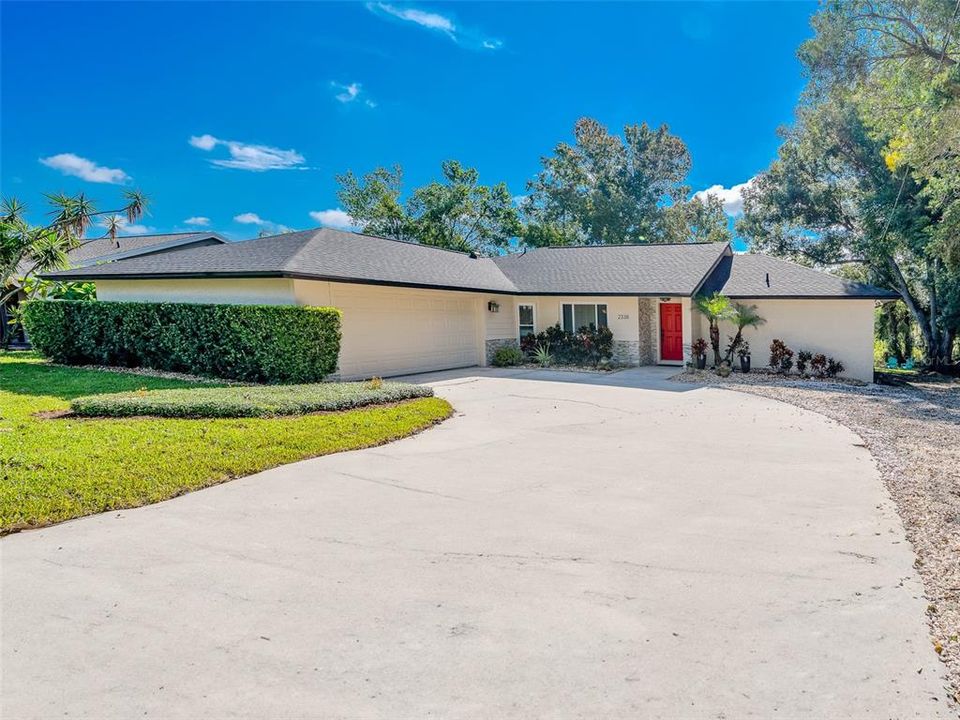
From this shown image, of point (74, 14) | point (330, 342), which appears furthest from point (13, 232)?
point (330, 342)

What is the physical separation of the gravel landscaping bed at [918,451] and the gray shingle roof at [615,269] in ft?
11.5

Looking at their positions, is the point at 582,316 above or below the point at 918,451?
above

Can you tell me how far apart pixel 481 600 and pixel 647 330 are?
57.5 ft

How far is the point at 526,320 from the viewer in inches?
853

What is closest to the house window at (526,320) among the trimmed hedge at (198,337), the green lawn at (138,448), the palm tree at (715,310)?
the palm tree at (715,310)

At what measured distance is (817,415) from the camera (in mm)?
10680

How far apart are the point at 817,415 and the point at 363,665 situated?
10.2m

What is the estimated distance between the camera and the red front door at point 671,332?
→ 20.0 m

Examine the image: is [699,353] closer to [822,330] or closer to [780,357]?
[780,357]

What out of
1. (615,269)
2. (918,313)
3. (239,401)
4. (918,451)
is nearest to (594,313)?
(615,269)

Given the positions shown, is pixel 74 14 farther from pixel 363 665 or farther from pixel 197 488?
pixel 363 665

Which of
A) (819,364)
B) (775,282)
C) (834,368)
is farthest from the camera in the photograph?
(775,282)

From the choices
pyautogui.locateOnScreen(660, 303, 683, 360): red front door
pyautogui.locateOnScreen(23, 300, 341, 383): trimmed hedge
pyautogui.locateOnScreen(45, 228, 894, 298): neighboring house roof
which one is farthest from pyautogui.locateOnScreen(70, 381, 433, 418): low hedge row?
pyautogui.locateOnScreen(660, 303, 683, 360): red front door

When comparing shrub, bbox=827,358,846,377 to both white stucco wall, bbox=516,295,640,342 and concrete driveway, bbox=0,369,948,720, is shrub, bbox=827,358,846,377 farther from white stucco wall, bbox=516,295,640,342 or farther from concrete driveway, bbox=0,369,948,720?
concrete driveway, bbox=0,369,948,720
